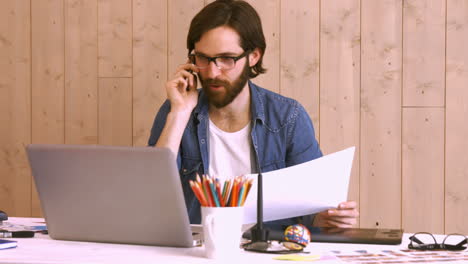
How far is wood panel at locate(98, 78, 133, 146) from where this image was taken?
108 inches

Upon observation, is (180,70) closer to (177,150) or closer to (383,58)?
(177,150)

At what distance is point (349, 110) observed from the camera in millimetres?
2547

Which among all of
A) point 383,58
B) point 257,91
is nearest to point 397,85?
point 383,58

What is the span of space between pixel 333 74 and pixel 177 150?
0.85 m

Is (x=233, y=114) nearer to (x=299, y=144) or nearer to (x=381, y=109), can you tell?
(x=299, y=144)

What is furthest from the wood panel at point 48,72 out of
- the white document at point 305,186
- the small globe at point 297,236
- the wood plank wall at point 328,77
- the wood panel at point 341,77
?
the small globe at point 297,236

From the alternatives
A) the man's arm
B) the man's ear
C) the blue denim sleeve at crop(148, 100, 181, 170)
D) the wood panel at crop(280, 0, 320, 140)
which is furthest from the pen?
the wood panel at crop(280, 0, 320, 140)

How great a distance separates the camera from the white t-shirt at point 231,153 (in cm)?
208

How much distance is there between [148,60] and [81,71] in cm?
31

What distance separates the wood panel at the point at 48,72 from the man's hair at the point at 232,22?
34.0 inches

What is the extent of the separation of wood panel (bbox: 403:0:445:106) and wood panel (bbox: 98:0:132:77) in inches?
45.1

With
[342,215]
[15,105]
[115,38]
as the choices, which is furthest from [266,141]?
[15,105]

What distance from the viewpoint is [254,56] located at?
2.24m

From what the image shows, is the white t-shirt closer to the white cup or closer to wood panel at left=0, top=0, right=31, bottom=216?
the white cup
